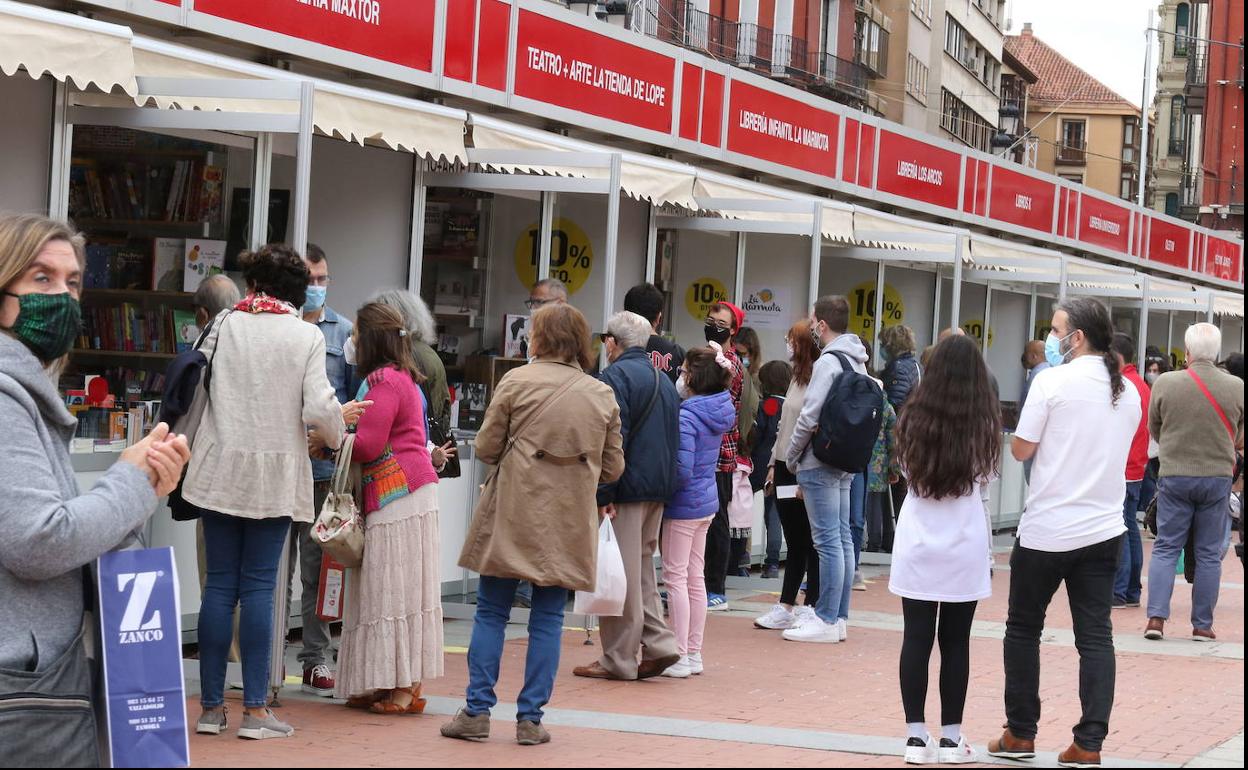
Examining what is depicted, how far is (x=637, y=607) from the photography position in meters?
8.20

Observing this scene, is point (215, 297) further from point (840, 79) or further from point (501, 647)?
point (840, 79)

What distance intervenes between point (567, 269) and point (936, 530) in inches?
259

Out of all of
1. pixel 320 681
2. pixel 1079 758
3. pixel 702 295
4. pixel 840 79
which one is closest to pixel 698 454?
pixel 320 681

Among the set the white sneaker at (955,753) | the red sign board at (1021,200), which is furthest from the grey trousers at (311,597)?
the red sign board at (1021,200)

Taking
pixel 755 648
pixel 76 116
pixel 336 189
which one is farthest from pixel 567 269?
pixel 76 116

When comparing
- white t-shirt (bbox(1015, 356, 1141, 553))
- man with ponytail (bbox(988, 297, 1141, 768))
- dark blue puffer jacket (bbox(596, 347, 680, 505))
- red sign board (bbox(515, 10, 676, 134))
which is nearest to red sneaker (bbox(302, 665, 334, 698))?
dark blue puffer jacket (bbox(596, 347, 680, 505))

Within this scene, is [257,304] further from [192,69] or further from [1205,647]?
[1205,647]

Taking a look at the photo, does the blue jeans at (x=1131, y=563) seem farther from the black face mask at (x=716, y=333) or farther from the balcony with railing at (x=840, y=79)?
the balcony with railing at (x=840, y=79)

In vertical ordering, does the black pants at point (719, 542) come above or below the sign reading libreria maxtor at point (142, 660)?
below

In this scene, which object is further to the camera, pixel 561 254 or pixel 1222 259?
pixel 1222 259

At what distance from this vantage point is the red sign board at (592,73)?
11.4 m

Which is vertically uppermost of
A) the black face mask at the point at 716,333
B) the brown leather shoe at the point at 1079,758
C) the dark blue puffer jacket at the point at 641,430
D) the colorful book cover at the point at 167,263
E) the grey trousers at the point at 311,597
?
the colorful book cover at the point at 167,263

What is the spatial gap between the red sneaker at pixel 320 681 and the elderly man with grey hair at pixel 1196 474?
5.45m

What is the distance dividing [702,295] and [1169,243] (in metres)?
15.4
